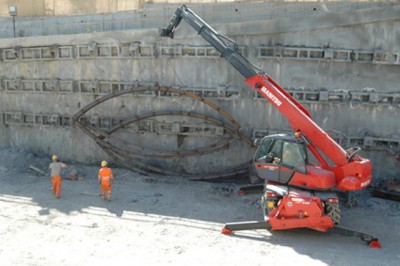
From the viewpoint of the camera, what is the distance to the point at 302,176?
376 inches

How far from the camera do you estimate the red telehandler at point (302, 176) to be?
358 inches

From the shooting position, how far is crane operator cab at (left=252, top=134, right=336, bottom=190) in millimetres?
9461

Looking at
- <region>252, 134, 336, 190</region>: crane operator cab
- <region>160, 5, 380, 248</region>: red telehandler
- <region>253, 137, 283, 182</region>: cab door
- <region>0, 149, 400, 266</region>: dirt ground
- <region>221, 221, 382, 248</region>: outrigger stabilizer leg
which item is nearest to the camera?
<region>0, 149, 400, 266</region>: dirt ground

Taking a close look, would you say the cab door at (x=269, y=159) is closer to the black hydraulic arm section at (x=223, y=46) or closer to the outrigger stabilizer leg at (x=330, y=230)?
the outrigger stabilizer leg at (x=330, y=230)

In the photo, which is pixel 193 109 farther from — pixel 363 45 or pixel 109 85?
pixel 363 45

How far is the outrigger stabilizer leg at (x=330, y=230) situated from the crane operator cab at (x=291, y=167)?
1.03 metres

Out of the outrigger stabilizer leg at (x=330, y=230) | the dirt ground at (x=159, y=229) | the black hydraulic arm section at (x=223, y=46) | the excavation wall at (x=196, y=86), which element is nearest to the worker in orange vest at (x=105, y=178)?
the dirt ground at (x=159, y=229)

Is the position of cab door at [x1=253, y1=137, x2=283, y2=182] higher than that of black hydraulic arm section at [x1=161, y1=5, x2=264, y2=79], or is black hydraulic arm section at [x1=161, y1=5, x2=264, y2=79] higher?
black hydraulic arm section at [x1=161, y1=5, x2=264, y2=79]

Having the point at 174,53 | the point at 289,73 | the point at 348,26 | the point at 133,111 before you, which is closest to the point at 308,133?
the point at 289,73

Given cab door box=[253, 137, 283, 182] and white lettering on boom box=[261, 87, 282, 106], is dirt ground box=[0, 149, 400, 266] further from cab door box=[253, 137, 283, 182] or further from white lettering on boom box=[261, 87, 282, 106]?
white lettering on boom box=[261, 87, 282, 106]

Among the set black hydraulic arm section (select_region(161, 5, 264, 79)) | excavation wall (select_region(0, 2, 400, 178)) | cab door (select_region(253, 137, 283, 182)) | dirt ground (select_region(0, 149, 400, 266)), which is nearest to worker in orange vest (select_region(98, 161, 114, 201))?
dirt ground (select_region(0, 149, 400, 266))

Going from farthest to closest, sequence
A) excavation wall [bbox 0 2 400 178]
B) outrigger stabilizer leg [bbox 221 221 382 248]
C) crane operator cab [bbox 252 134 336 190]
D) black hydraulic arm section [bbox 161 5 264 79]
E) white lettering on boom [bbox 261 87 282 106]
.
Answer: excavation wall [bbox 0 2 400 178], black hydraulic arm section [bbox 161 5 264 79], white lettering on boom [bbox 261 87 282 106], crane operator cab [bbox 252 134 336 190], outrigger stabilizer leg [bbox 221 221 382 248]

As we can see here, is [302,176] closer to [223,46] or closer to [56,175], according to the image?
[223,46]

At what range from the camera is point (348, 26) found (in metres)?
12.3
